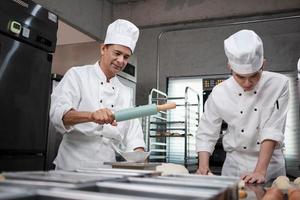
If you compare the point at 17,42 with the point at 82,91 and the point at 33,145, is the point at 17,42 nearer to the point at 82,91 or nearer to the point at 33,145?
the point at 82,91

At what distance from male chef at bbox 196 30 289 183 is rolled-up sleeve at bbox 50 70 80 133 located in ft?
2.74

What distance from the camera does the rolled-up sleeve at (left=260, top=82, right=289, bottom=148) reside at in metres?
1.74

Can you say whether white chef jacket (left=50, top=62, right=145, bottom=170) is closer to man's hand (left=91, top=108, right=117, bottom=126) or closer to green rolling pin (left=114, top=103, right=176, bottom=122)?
man's hand (left=91, top=108, right=117, bottom=126)

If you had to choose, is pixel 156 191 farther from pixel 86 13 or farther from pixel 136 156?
pixel 86 13

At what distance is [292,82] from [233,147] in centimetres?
263

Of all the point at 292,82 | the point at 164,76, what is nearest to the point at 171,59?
the point at 164,76

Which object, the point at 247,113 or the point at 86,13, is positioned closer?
the point at 247,113

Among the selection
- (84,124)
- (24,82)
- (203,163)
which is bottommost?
(203,163)

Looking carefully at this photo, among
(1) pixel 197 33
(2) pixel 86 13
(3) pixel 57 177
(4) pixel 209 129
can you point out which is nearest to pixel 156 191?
(3) pixel 57 177

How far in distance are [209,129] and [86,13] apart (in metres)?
2.99

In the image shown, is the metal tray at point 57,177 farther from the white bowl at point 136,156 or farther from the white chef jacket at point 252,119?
the white chef jacket at point 252,119

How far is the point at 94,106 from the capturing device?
1.83 metres

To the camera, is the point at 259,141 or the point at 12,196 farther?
the point at 259,141

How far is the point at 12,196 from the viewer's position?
0.39 metres
